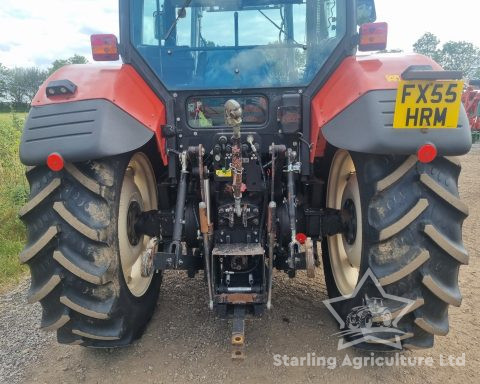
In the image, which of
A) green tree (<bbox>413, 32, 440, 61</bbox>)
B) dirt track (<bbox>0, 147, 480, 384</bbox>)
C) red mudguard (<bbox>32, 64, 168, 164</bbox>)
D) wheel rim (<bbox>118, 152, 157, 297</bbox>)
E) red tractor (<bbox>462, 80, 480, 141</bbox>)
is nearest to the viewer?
red mudguard (<bbox>32, 64, 168, 164</bbox>)

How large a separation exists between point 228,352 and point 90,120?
166 cm

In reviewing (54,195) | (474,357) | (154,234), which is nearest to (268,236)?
(154,234)

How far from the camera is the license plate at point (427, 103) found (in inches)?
77.6

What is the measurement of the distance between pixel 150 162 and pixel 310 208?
1.20 meters

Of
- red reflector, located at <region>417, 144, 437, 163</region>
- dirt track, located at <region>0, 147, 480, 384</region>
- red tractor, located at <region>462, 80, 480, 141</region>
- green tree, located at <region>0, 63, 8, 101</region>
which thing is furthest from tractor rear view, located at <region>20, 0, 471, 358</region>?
green tree, located at <region>0, 63, 8, 101</region>

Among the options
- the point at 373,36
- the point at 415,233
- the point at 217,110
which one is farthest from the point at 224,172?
the point at 373,36

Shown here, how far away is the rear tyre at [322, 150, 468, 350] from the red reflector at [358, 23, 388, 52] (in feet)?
2.65

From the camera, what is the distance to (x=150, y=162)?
3.04 meters

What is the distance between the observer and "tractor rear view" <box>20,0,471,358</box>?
2098mm

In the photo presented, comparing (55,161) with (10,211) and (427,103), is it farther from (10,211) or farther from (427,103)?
(10,211)

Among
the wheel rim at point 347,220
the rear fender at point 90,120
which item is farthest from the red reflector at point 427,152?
the rear fender at point 90,120

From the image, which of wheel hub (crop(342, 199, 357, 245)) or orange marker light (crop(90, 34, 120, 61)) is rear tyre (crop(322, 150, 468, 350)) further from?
orange marker light (crop(90, 34, 120, 61))

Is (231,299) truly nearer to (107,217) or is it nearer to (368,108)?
(107,217)

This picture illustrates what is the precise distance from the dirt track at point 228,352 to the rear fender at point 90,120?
4.40 ft
